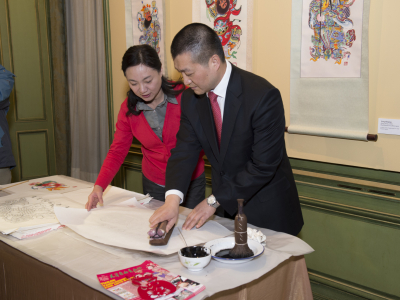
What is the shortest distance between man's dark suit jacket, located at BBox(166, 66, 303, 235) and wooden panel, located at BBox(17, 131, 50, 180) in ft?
10.6

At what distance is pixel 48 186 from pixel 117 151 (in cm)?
51

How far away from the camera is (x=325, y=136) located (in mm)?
2178

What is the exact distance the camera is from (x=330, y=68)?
2107 mm

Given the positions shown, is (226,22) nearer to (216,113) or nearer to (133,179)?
(216,113)

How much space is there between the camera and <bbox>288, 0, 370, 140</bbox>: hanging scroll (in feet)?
6.53

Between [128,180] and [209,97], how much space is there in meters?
2.26

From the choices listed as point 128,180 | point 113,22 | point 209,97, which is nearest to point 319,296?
point 209,97

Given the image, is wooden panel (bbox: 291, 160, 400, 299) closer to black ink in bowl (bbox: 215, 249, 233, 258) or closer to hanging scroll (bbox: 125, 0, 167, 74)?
black ink in bowl (bbox: 215, 249, 233, 258)

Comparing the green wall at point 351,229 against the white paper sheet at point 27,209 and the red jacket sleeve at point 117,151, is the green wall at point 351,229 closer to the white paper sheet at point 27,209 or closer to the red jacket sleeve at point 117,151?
the red jacket sleeve at point 117,151

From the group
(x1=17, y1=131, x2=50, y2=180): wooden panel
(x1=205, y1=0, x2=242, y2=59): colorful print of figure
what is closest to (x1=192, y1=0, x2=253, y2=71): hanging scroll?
(x1=205, y1=0, x2=242, y2=59): colorful print of figure

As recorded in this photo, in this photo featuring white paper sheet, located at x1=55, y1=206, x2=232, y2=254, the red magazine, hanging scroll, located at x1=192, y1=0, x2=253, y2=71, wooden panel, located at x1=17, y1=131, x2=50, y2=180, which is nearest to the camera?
the red magazine

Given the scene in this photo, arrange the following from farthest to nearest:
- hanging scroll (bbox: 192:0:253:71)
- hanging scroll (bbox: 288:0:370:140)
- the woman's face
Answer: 1. hanging scroll (bbox: 192:0:253:71)
2. hanging scroll (bbox: 288:0:370:140)
3. the woman's face

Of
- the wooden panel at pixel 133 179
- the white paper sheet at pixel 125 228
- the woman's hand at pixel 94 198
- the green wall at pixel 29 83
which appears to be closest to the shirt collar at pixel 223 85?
the white paper sheet at pixel 125 228

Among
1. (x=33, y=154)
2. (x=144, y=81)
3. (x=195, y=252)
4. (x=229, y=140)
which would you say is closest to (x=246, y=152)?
(x=229, y=140)
